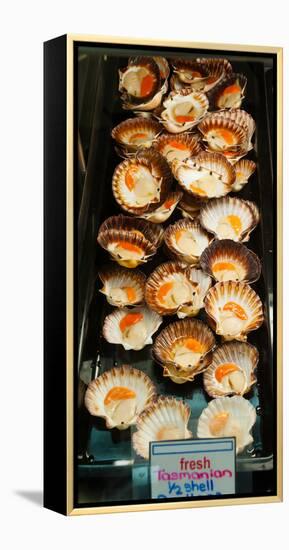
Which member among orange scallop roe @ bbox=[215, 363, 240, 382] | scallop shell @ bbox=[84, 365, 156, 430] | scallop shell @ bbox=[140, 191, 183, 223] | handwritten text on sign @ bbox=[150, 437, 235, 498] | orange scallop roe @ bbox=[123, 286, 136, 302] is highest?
scallop shell @ bbox=[140, 191, 183, 223]

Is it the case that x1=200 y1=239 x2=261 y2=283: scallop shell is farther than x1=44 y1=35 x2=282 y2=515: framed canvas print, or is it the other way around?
x1=200 y1=239 x2=261 y2=283: scallop shell

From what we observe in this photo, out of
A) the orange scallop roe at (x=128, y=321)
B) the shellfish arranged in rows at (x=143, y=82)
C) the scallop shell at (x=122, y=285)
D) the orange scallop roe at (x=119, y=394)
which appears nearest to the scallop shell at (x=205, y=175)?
the shellfish arranged in rows at (x=143, y=82)

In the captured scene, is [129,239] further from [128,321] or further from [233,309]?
[233,309]

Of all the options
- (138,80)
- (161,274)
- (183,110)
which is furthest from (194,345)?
(138,80)

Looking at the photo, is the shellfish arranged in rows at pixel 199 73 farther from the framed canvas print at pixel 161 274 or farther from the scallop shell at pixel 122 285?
the scallop shell at pixel 122 285

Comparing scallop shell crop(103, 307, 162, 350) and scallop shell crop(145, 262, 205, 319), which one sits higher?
scallop shell crop(145, 262, 205, 319)

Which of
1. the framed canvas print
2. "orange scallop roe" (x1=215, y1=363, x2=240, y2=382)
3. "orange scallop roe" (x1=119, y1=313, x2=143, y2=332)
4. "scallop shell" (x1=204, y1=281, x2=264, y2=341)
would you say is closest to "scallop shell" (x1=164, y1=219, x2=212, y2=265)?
the framed canvas print

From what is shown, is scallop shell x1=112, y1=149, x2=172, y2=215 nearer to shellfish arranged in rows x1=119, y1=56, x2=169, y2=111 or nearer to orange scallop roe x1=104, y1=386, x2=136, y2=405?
shellfish arranged in rows x1=119, y1=56, x2=169, y2=111

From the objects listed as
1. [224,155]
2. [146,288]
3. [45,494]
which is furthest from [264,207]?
[45,494]
